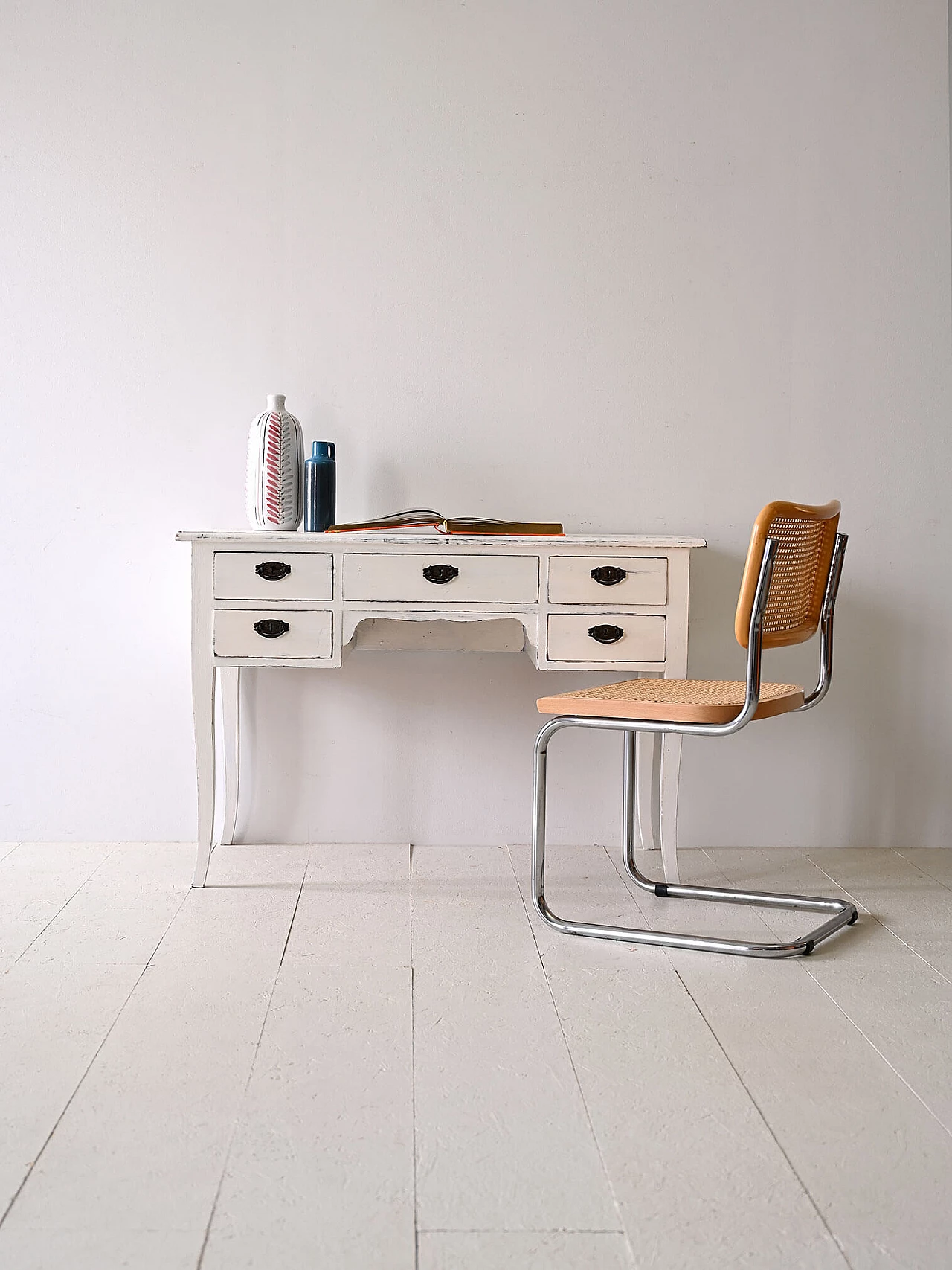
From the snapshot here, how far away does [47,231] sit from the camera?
258cm

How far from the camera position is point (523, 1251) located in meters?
1.10

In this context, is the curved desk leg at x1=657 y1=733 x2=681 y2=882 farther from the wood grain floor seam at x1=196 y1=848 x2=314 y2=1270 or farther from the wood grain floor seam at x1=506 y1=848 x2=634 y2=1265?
the wood grain floor seam at x1=196 y1=848 x2=314 y2=1270

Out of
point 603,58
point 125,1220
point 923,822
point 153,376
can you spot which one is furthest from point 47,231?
point 923,822

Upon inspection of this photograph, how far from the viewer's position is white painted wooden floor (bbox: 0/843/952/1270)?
44.3 inches

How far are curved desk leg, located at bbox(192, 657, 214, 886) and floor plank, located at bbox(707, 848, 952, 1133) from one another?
1.11m

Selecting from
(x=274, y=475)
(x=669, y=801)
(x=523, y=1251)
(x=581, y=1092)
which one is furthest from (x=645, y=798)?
(x=523, y=1251)

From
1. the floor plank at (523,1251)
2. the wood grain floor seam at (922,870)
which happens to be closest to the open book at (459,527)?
the wood grain floor seam at (922,870)

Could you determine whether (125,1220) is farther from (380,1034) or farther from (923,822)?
(923,822)

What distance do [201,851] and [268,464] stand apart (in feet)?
2.65

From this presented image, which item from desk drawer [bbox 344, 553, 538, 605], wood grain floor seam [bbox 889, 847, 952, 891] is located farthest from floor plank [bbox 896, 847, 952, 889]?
desk drawer [bbox 344, 553, 538, 605]

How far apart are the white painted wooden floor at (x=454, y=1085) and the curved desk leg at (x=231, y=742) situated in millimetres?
344

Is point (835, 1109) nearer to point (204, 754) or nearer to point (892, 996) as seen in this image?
point (892, 996)

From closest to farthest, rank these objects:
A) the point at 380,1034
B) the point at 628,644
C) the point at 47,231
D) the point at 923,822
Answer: the point at 380,1034, the point at 628,644, the point at 47,231, the point at 923,822

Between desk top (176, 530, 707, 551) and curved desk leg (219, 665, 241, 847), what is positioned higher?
desk top (176, 530, 707, 551)
